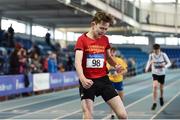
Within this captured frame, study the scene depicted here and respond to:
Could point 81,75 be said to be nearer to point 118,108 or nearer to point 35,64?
point 118,108

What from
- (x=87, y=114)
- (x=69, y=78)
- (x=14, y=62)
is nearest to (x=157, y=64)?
(x=14, y=62)

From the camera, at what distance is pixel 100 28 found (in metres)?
6.59

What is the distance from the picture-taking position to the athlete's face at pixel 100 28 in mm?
6534

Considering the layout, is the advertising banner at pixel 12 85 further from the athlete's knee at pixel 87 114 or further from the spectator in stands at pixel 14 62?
the athlete's knee at pixel 87 114

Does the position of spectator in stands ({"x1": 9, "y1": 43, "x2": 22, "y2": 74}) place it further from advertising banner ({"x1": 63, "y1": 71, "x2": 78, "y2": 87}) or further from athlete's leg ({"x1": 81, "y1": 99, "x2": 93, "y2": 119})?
athlete's leg ({"x1": 81, "y1": 99, "x2": 93, "y2": 119})

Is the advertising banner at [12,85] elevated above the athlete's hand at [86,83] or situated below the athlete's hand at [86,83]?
below

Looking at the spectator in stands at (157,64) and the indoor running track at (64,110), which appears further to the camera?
the spectator in stands at (157,64)

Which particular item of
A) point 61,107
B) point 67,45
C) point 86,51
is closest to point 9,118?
point 61,107

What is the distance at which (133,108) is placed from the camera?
14938mm

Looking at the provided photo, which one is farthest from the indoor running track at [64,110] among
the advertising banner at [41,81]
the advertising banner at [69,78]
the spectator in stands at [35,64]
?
the advertising banner at [69,78]

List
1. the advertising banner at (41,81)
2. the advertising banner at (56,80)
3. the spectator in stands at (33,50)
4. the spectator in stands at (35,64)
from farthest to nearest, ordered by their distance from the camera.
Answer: the advertising banner at (56,80)
the spectator in stands at (33,50)
the spectator in stands at (35,64)
the advertising banner at (41,81)

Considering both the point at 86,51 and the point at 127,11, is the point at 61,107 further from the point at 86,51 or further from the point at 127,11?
the point at 127,11

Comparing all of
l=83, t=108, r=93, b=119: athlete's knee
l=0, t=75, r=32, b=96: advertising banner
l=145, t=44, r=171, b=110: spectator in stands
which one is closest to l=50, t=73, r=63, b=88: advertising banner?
l=0, t=75, r=32, b=96: advertising banner

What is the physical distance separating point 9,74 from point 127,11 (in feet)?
74.9
